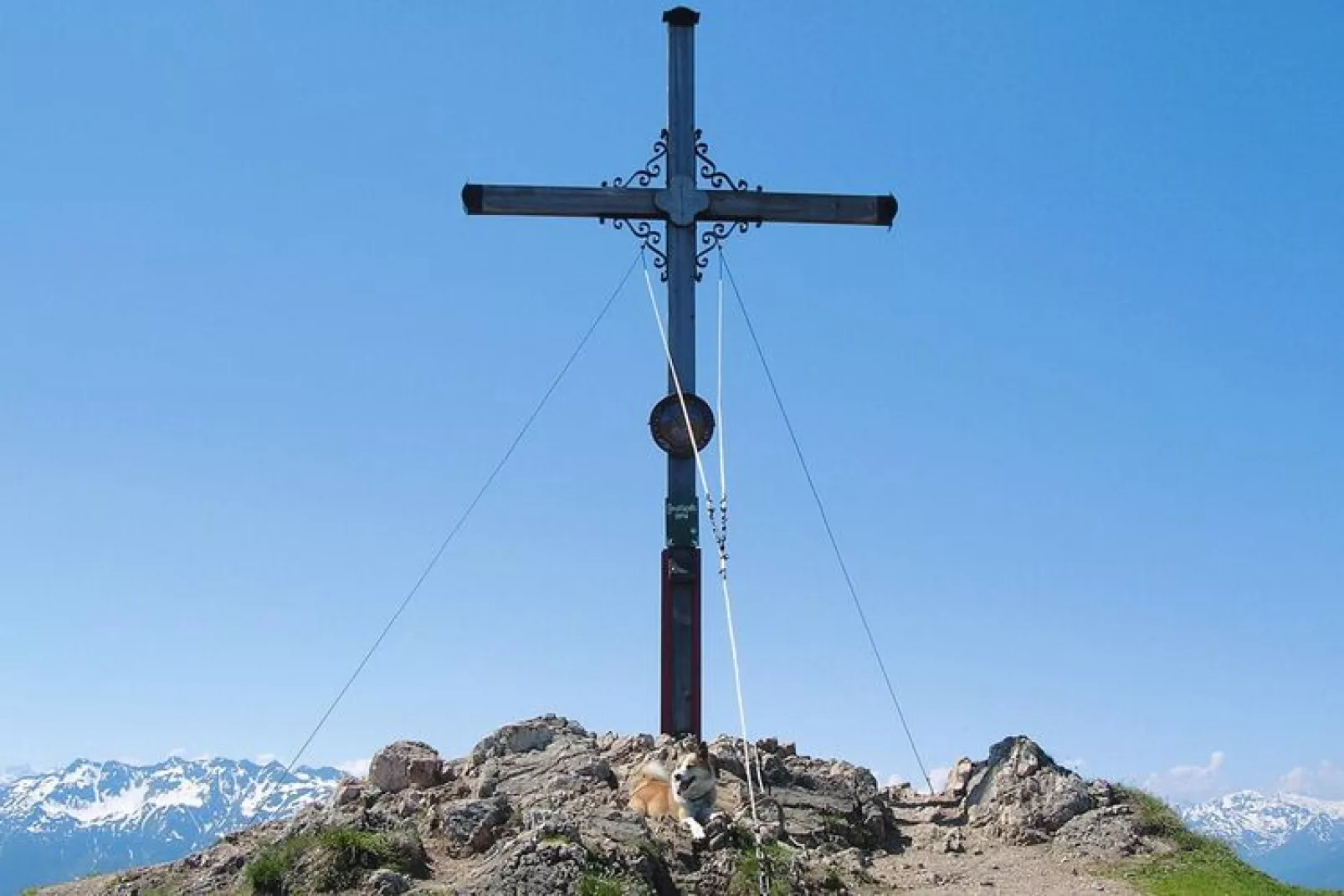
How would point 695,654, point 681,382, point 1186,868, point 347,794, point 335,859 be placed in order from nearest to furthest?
point 335,859 < point 1186,868 < point 347,794 < point 695,654 < point 681,382

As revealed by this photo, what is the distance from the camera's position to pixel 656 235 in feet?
59.9

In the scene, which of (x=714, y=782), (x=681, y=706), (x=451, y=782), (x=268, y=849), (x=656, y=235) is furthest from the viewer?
(x=656, y=235)

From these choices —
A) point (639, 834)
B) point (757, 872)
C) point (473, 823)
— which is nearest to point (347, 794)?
point (473, 823)

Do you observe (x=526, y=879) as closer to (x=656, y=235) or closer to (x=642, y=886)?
(x=642, y=886)

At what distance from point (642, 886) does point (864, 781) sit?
5891 millimetres

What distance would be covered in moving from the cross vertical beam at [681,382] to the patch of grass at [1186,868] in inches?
194

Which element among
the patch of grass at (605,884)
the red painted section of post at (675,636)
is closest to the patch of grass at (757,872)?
the patch of grass at (605,884)

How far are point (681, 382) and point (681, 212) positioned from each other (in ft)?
7.06

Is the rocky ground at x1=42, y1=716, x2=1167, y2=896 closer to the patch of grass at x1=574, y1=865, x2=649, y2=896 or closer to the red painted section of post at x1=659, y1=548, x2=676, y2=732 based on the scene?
the patch of grass at x1=574, y1=865, x2=649, y2=896

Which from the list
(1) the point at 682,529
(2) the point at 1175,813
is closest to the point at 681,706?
(1) the point at 682,529

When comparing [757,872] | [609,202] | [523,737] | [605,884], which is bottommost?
[605,884]

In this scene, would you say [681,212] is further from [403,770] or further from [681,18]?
[403,770]

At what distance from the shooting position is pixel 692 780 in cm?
1327

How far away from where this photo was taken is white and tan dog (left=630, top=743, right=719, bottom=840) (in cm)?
1320
